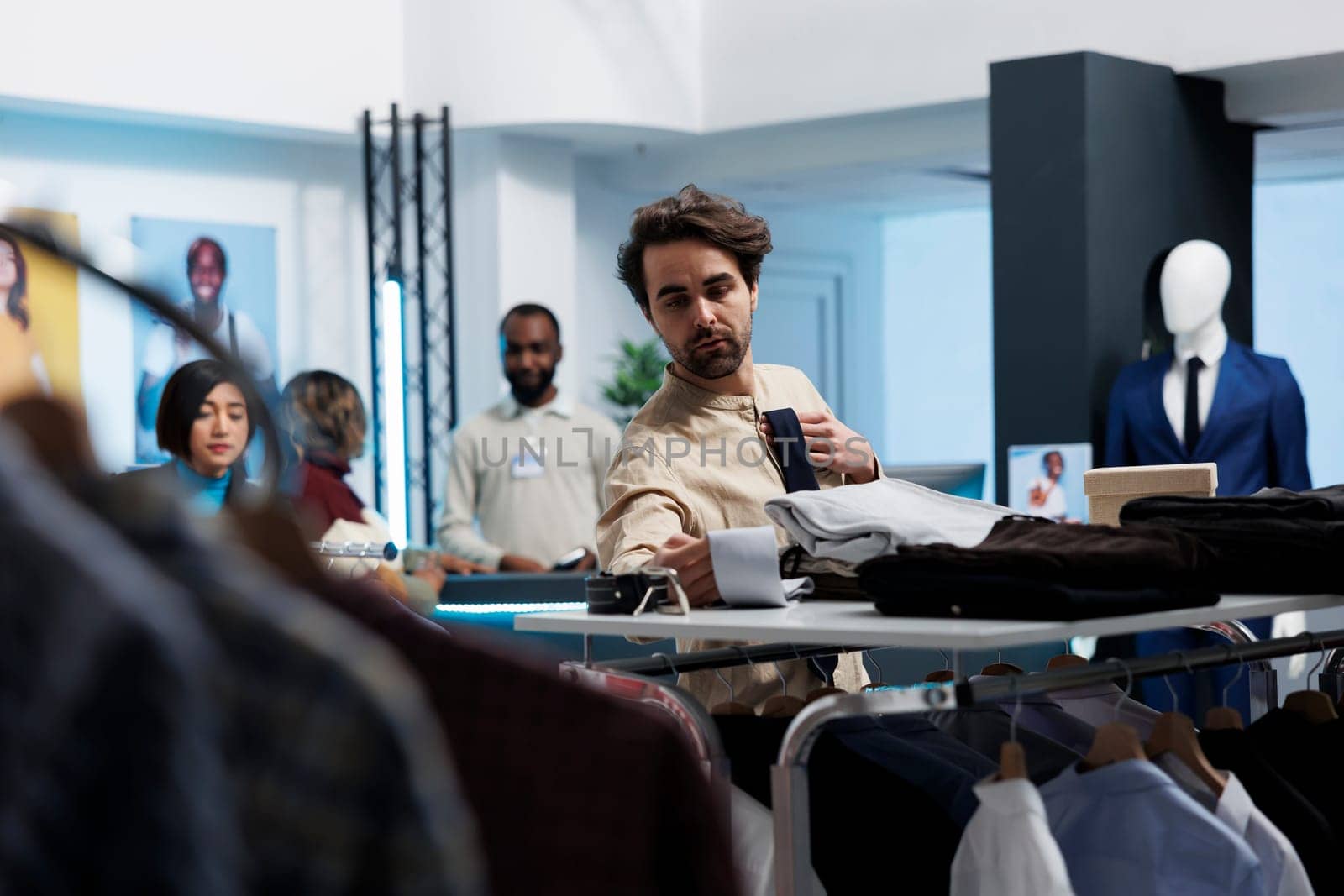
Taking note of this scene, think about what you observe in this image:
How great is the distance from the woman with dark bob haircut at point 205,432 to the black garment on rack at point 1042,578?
2.03ft

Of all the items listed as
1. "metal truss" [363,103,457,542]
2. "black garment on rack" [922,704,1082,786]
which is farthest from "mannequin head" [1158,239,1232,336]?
"black garment on rack" [922,704,1082,786]

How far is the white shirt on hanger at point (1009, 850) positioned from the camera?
1.47 m

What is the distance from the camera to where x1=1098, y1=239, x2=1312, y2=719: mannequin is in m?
5.62

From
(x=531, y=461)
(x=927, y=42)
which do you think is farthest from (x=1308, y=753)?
(x=927, y=42)

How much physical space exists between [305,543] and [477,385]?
7.60 meters

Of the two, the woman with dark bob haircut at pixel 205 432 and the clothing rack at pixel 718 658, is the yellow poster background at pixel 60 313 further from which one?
the clothing rack at pixel 718 658

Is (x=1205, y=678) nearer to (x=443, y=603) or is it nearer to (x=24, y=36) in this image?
(x=443, y=603)

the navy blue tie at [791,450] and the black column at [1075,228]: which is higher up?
the black column at [1075,228]

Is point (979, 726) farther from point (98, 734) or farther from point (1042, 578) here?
point (98, 734)


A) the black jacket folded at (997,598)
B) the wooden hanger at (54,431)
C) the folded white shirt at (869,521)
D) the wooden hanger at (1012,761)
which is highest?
the wooden hanger at (54,431)

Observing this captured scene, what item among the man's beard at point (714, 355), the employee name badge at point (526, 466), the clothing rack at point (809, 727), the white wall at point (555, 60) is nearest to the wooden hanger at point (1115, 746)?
the clothing rack at point (809, 727)

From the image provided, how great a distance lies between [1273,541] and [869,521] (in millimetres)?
469

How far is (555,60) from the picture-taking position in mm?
7703

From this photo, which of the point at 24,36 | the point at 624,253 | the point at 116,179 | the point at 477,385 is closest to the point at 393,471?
the point at 477,385
